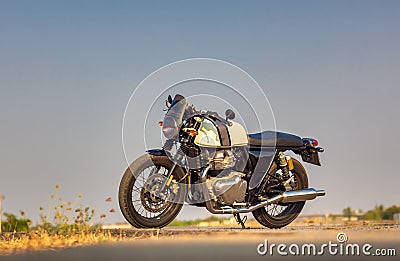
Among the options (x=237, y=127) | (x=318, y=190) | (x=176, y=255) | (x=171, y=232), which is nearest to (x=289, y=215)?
(x=318, y=190)

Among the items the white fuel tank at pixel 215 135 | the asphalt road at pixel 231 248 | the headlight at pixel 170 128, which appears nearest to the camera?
the asphalt road at pixel 231 248

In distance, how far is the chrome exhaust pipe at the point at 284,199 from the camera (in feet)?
36.7

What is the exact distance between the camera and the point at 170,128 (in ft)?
35.7

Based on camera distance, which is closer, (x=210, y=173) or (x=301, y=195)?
(x=210, y=173)

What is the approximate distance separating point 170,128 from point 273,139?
85.0 inches

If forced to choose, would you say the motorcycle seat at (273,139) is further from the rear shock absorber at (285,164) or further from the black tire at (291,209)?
the black tire at (291,209)

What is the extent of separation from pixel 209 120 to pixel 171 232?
6.63ft

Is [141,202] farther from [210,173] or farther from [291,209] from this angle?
[291,209]

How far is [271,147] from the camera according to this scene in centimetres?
1198

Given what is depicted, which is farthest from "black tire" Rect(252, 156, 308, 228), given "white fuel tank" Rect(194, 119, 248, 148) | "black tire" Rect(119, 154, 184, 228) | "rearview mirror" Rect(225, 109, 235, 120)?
"black tire" Rect(119, 154, 184, 228)

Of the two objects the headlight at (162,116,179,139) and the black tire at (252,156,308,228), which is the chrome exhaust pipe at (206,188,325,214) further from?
the headlight at (162,116,179,139)

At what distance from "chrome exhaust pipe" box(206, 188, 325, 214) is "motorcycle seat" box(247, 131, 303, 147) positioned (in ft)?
2.93

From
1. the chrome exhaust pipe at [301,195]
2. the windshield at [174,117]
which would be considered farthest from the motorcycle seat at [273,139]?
the windshield at [174,117]

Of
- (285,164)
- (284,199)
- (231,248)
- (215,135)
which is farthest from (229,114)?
(231,248)
